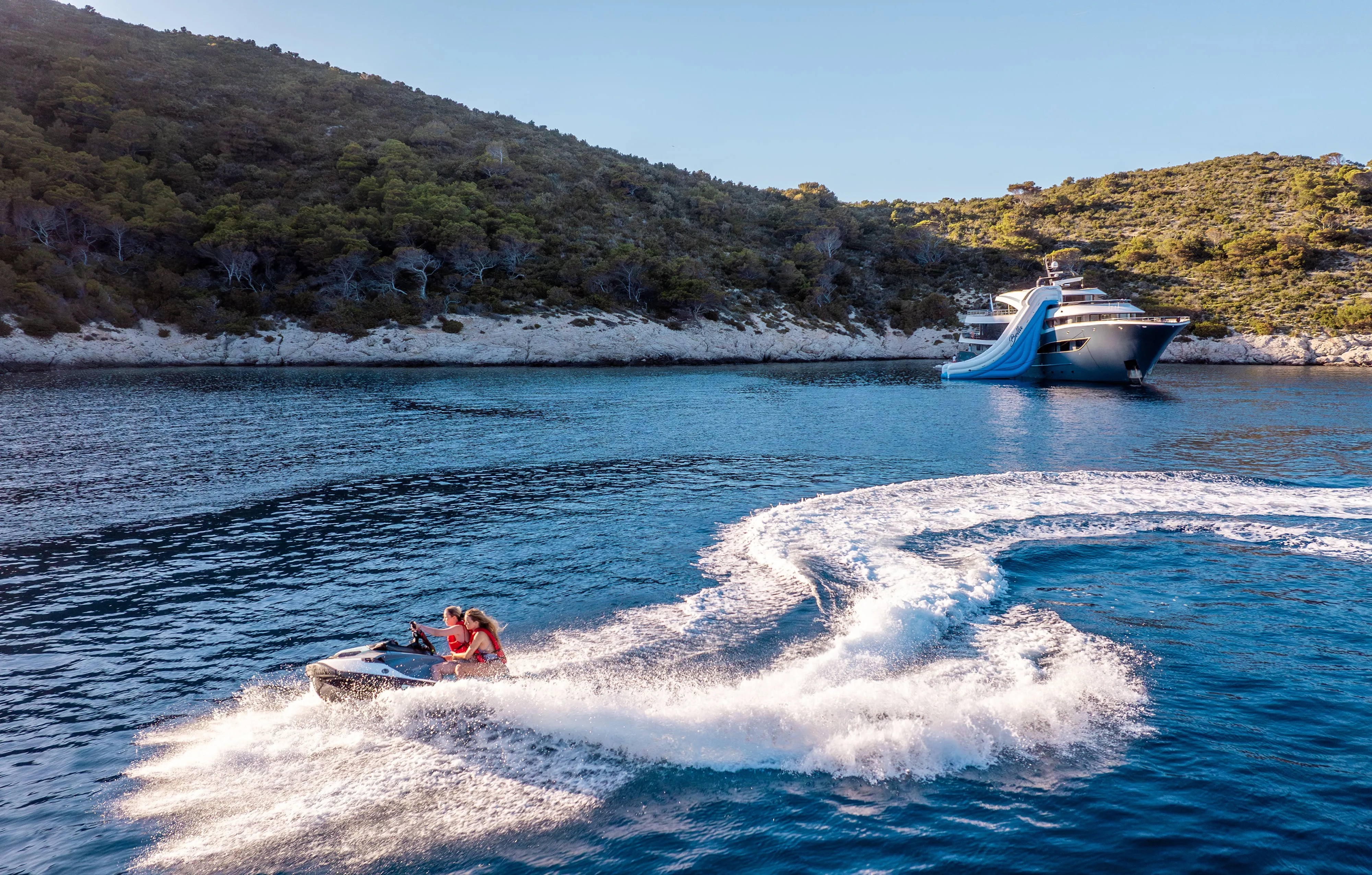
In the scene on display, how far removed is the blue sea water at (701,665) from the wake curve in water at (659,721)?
6 cm

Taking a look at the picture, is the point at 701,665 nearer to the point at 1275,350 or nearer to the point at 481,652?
the point at 481,652

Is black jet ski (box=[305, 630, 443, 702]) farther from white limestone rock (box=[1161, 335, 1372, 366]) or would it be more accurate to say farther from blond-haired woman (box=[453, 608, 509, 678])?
white limestone rock (box=[1161, 335, 1372, 366])

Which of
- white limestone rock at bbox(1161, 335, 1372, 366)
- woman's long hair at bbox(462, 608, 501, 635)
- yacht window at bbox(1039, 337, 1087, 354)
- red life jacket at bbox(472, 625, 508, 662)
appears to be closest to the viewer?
red life jacket at bbox(472, 625, 508, 662)

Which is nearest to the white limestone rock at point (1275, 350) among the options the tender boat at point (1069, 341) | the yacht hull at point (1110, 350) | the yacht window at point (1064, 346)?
the tender boat at point (1069, 341)

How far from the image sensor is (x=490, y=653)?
1170 cm

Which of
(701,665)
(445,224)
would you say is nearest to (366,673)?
(701,665)

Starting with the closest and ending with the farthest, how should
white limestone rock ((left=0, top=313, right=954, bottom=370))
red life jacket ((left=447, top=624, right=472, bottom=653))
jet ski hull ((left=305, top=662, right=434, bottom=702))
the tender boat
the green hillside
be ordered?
jet ski hull ((left=305, top=662, right=434, bottom=702)) < red life jacket ((left=447, top=624, right=472, bottom=653)) < the tender boat < white limestone rock ((left=0, top=313, right=954, bottom=370)) < the green hillside

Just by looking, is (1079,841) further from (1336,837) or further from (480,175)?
(480,175)

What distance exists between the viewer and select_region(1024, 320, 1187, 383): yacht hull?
5962 cm

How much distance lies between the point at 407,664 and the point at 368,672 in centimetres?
58

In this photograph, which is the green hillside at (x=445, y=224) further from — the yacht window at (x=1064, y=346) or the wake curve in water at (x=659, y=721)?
the wake curve in water at (x=659, y=721)

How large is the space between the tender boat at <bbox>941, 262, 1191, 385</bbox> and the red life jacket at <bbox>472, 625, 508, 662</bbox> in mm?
63322

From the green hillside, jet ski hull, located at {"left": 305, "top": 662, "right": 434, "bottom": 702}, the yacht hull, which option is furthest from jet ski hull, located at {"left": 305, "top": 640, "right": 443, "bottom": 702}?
the green hillside

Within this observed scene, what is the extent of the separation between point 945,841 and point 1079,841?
4.75 feet
